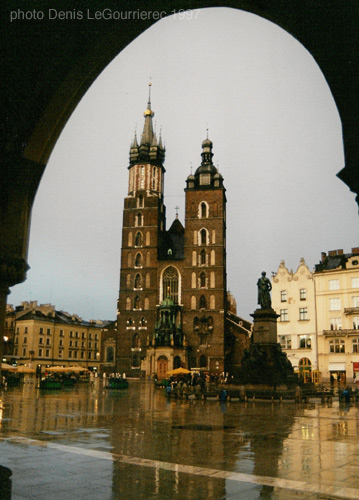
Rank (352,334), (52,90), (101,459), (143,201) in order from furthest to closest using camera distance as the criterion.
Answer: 1. (143,201)
2. (352,334)
3. (101,459)
4. (52,90)

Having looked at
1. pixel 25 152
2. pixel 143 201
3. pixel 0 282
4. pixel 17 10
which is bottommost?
pixel 0 282

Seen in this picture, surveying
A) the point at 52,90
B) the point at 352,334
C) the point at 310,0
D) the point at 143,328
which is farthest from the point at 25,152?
the point at 143,328

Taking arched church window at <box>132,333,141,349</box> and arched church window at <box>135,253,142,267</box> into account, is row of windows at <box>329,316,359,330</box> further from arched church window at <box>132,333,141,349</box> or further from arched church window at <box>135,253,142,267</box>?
arched church window at <box>135,253,142,267</box>

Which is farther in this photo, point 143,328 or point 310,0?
point 143,328

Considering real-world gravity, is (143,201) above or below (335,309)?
above

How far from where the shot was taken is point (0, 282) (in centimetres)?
548

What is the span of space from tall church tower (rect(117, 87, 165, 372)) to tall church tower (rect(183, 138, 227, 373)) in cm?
561

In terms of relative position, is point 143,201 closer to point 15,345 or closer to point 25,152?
point 15,345

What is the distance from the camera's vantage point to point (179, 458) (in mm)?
10188

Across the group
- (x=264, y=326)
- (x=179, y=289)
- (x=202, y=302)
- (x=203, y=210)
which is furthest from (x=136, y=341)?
(x=264, y=326)

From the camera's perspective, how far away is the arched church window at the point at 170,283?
246 ft

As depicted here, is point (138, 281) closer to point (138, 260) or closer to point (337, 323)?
point (138, 260)

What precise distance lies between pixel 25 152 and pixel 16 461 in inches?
250

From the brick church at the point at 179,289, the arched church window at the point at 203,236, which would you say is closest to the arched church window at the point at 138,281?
the brick church at the point at 179,289
